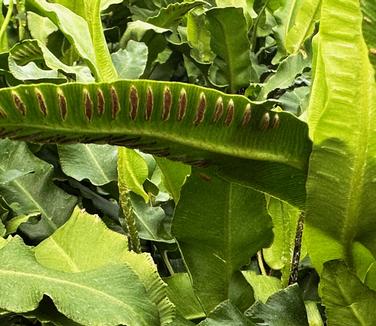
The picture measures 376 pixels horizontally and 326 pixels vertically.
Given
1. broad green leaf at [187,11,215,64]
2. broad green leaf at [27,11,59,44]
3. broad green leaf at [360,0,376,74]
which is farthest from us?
broad green leaf at [187,11,215,64]

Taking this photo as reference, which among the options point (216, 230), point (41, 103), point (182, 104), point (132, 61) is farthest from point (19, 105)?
point (132, 61)

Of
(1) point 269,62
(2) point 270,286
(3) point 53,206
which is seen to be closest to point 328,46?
(2) point 270,286

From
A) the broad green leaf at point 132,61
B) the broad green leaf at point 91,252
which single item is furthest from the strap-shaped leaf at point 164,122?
the broad green leaf at point 132,61

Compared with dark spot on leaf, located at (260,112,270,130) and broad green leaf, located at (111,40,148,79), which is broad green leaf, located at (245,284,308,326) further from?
broad green leaf, located at (111,40,148,79)

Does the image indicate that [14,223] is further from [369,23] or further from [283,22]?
[283,22]

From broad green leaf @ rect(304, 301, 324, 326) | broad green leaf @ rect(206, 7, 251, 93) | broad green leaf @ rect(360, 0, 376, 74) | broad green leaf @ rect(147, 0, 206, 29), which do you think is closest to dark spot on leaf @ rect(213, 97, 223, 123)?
broad green leaf @ rect(360, 0, 376, 74)

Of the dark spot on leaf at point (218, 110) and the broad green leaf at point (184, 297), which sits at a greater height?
the dark spot on leaf at point (218, 110)

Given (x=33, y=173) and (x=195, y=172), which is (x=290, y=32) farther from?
(x=195, y=172)

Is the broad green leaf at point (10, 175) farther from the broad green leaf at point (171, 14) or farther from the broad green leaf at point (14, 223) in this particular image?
the broad green leaf at point (171, 14)
